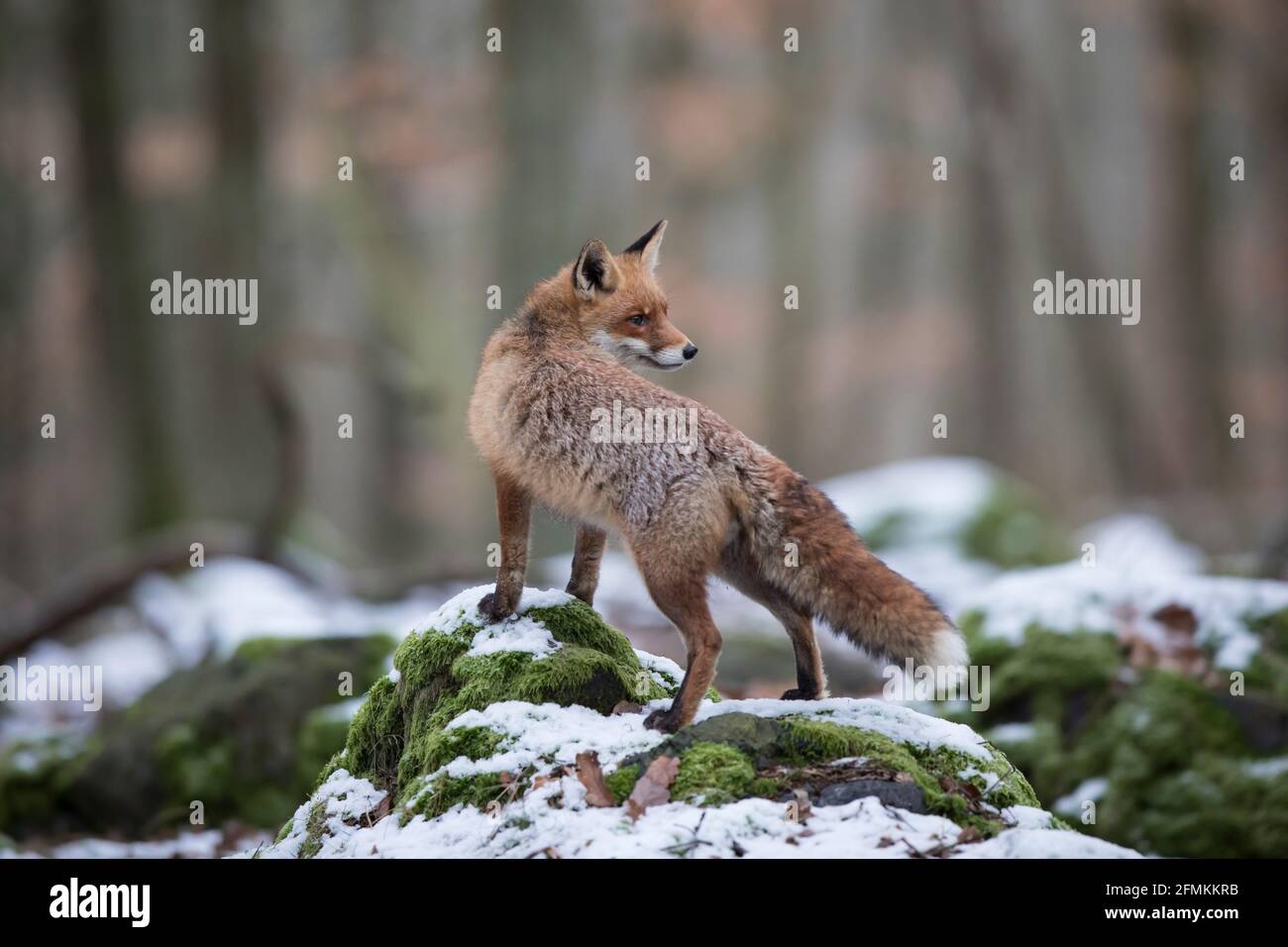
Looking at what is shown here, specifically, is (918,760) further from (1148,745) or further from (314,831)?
(1148,745)

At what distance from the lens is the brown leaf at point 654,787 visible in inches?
177

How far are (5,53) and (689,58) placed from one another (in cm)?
1365

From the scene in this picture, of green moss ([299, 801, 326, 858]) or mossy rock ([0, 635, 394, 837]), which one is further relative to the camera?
mossy rock ([0, 635, 394, 837])

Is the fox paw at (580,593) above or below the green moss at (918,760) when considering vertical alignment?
above

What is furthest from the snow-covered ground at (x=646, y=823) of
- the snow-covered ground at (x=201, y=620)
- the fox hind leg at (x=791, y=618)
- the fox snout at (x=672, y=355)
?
the snow-covered ground at (x=201, y=620)

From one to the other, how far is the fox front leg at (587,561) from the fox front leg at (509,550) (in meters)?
0.29

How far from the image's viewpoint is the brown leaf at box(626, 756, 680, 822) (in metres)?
4.50

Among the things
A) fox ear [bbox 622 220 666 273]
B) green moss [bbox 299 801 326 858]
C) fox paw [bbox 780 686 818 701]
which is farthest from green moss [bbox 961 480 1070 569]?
green moss [bbox 299 801 326 858]

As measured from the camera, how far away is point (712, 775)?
182 inches

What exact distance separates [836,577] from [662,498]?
0.83 m

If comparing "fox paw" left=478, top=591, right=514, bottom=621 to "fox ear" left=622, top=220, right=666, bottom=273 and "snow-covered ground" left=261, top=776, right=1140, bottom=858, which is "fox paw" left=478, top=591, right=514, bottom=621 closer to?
"snow-covered ground" left=261, top=776, right=1140, bottom=858

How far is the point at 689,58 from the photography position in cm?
2623

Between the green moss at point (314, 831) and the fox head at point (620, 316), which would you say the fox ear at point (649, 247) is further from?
the green moss at point (314, 831)
